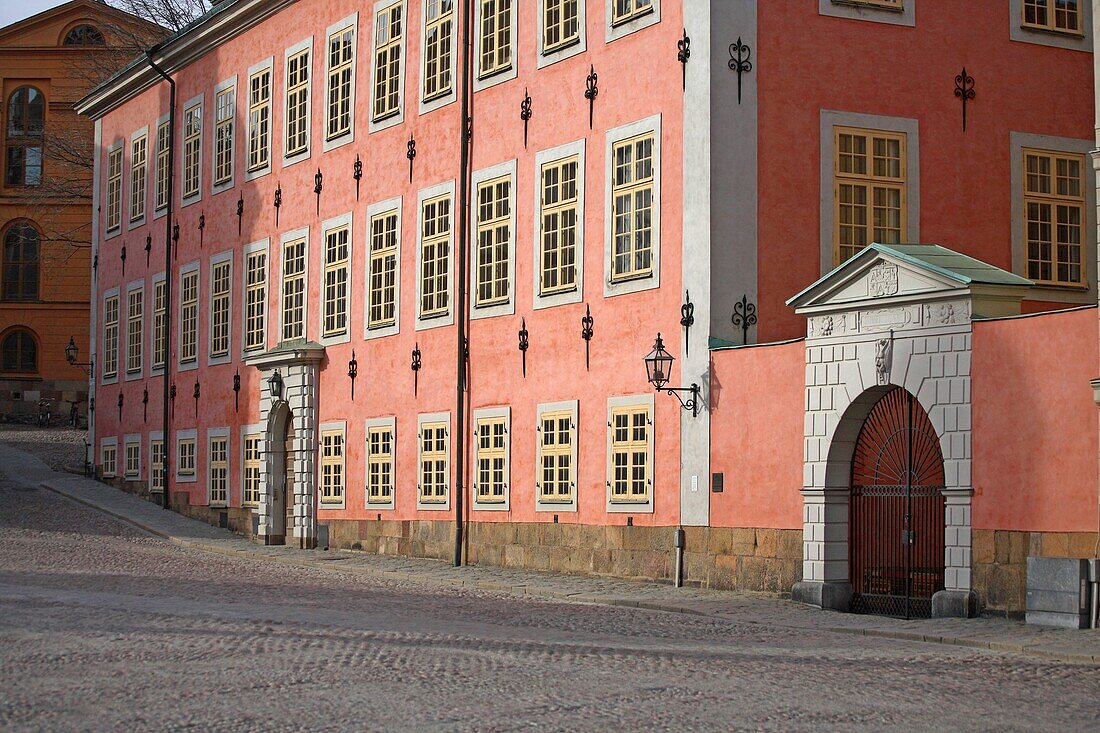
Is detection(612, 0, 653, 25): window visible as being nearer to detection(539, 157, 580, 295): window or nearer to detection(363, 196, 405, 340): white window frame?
detection(539, 157, 580, 295): window

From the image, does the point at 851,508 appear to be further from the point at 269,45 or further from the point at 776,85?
the point at 269,45

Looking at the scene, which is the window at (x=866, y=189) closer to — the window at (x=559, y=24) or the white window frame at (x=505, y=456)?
the window at (x=559, y=24)

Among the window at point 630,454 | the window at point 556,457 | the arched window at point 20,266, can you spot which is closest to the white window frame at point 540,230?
the window at point 556,457

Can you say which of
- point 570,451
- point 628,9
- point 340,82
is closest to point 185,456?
point 340,82

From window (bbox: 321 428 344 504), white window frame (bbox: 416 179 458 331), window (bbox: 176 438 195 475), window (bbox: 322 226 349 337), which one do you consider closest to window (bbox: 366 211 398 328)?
white window frame (bbox: 416 179 458 331)

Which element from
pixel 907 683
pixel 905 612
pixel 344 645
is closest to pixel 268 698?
pixel 344 645

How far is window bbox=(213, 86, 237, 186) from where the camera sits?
36.0m

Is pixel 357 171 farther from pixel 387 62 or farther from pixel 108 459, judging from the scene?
pixel 108 459

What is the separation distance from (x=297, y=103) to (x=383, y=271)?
5.33 m

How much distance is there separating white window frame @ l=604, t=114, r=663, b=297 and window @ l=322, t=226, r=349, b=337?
8.70 metres

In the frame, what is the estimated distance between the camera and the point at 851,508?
19.3 metres

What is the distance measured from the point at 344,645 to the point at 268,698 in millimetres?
3038

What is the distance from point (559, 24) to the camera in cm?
2483

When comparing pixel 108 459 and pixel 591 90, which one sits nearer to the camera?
pixel 591 90
